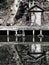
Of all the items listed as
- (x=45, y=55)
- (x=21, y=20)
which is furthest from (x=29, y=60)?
(x=21, y=20)

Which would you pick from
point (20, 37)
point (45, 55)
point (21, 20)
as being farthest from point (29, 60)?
point (21, 20)

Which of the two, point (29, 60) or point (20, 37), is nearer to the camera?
point (29, 60)

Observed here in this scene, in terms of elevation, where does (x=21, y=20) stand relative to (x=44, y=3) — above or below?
below

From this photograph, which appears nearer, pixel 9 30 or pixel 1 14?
pixel 9 30

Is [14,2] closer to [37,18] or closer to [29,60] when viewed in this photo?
[37,18]

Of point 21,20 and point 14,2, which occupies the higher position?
point 14,2

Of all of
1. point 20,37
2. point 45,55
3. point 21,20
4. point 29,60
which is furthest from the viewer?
point 21,20

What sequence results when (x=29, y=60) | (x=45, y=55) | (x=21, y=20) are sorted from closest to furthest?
(x=29, y=60) < (x=45, y=55) < (x=21, y=20)

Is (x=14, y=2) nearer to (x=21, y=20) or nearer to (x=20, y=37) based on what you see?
(x=21, y=20)

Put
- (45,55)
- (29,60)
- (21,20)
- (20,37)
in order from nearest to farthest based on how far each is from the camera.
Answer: (29,60) → (45,55) → (20,37) → (21,20)
